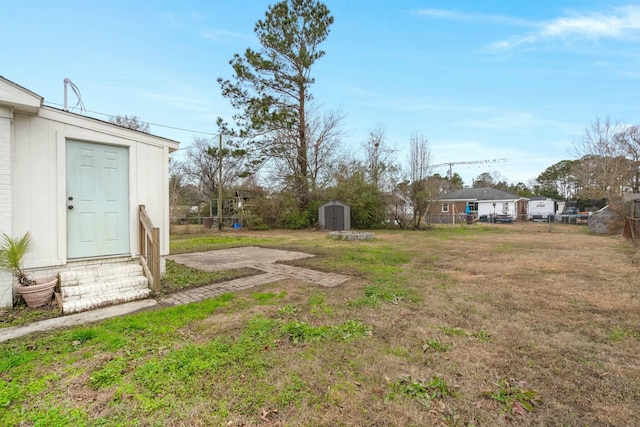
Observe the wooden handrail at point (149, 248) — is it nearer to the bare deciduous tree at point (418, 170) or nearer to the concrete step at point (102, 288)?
the concrete step at point (102, 288)

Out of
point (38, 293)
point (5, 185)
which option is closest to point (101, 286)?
point (38, 293)

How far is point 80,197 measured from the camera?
13.8 ft

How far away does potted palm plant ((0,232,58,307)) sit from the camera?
11.2 feet

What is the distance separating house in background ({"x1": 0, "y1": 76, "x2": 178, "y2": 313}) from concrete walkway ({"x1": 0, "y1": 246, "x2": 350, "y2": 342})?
31cm

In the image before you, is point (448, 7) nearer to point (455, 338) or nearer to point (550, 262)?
point (550, 262)

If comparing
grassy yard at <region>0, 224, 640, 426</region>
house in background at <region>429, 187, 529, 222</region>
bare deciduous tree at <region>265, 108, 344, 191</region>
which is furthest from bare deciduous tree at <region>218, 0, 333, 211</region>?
house in background at <region>429, 187, 529, 222</region>

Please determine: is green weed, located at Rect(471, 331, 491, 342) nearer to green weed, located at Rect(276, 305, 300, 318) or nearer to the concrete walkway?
green weed, located at Rect(276, 305, 300, 318)

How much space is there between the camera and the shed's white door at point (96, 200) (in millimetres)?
4137

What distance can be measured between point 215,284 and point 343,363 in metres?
3.14

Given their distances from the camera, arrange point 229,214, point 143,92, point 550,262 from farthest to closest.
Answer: point 229,214
point 143,92
point 550,262

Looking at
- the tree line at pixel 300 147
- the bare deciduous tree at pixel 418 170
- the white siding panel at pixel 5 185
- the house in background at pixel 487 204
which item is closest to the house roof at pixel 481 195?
the house in background at pixel 487 204

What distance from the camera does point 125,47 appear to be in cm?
961

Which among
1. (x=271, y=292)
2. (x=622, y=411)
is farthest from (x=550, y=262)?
(x=271, y=292)

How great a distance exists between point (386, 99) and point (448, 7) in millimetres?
5943
